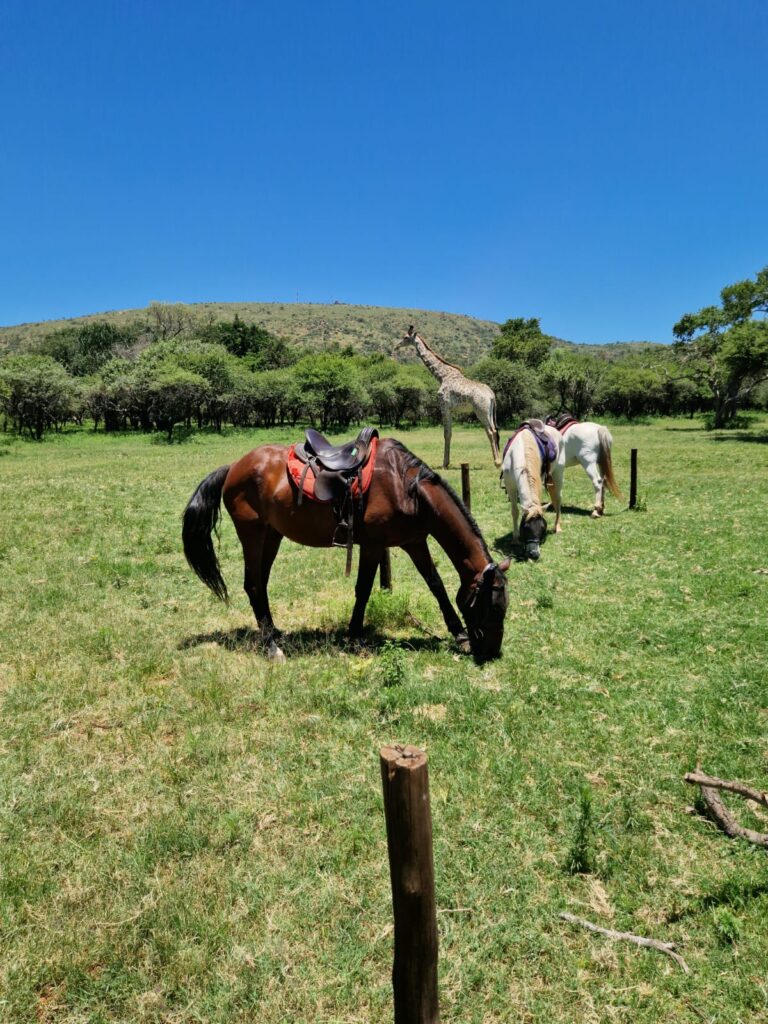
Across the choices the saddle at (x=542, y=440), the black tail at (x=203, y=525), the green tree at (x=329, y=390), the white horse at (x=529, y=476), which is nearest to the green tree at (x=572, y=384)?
the green tree at (x=329, y=390)

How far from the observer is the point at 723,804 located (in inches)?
123

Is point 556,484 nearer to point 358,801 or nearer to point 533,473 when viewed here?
point 533,473

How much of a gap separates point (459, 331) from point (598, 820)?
13037 cm

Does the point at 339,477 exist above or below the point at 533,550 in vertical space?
above

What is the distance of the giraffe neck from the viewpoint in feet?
57.9

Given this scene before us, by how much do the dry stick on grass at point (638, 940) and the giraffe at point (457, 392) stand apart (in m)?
14.2

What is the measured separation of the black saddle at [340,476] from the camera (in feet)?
16.6

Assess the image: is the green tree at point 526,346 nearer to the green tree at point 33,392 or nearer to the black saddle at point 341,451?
the green tree at point 33,392

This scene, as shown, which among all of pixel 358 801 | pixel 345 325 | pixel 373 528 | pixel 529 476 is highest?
pixel 345 325

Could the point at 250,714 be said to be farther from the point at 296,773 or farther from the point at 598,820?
the point at 598,820

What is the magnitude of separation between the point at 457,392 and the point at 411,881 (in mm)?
16576

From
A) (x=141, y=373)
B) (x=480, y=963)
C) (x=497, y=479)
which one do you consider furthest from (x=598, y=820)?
(x=141, y=373)

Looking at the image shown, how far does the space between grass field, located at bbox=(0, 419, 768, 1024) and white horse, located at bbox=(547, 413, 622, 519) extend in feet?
14.9

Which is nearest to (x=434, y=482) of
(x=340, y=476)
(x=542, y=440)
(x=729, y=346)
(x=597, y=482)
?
(x=340, y=476)
